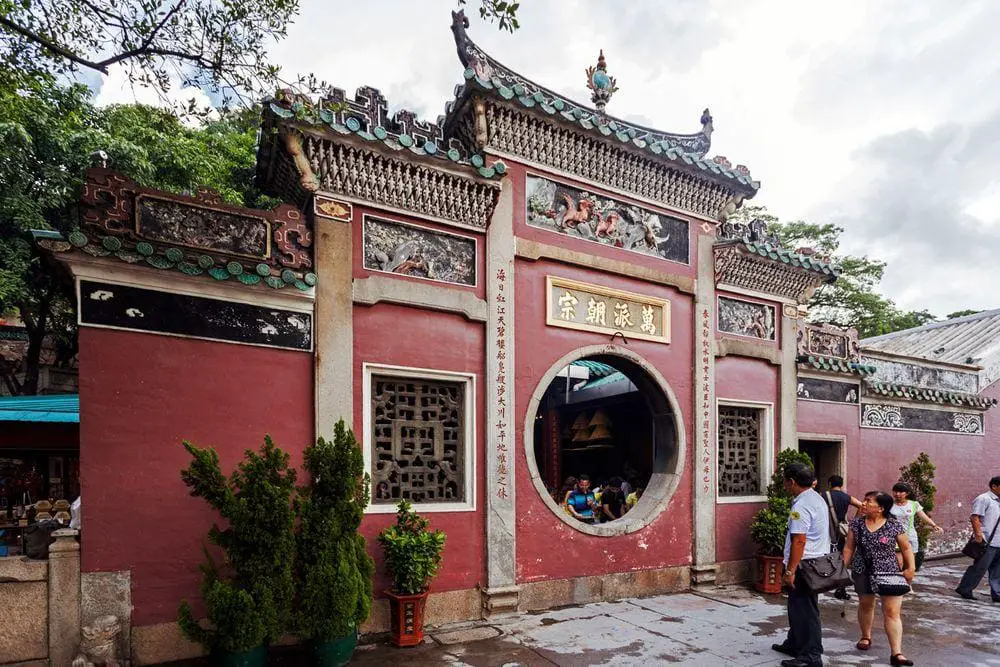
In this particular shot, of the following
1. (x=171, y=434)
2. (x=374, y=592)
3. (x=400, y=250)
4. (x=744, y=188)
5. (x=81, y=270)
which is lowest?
(x=374, y=592)

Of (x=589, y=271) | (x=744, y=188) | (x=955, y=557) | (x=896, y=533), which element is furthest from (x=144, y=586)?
(x=955, y=557)

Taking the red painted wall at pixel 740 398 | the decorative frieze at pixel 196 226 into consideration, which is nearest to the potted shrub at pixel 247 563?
the decorative frieze at pixel 196 226

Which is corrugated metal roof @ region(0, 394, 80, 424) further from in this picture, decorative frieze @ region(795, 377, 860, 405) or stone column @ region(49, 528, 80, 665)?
decorative frieze @ region(795, 377, 860, 405)

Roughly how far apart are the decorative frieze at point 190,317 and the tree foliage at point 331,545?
1155 mm

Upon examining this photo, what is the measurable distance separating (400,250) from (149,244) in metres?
2.07

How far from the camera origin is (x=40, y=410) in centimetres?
734

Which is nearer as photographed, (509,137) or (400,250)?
(400,250)

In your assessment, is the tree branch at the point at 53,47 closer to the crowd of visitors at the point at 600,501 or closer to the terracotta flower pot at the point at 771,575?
the crowd of visitors at the point at 600,501

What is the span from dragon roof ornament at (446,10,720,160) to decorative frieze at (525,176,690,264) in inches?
29.2

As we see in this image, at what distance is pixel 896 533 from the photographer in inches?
192

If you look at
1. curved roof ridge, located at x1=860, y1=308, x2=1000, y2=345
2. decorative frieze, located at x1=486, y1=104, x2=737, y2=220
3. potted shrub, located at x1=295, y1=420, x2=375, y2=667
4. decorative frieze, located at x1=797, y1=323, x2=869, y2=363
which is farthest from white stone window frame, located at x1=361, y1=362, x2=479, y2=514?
curved roof ridge, located at x1=860, y1=308, x2=1000, y2=345

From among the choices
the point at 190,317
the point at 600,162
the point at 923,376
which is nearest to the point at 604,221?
the point at 600,162

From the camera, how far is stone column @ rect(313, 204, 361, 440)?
5.25m

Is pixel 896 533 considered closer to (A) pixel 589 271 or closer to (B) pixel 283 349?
(A) pixel 589 271
